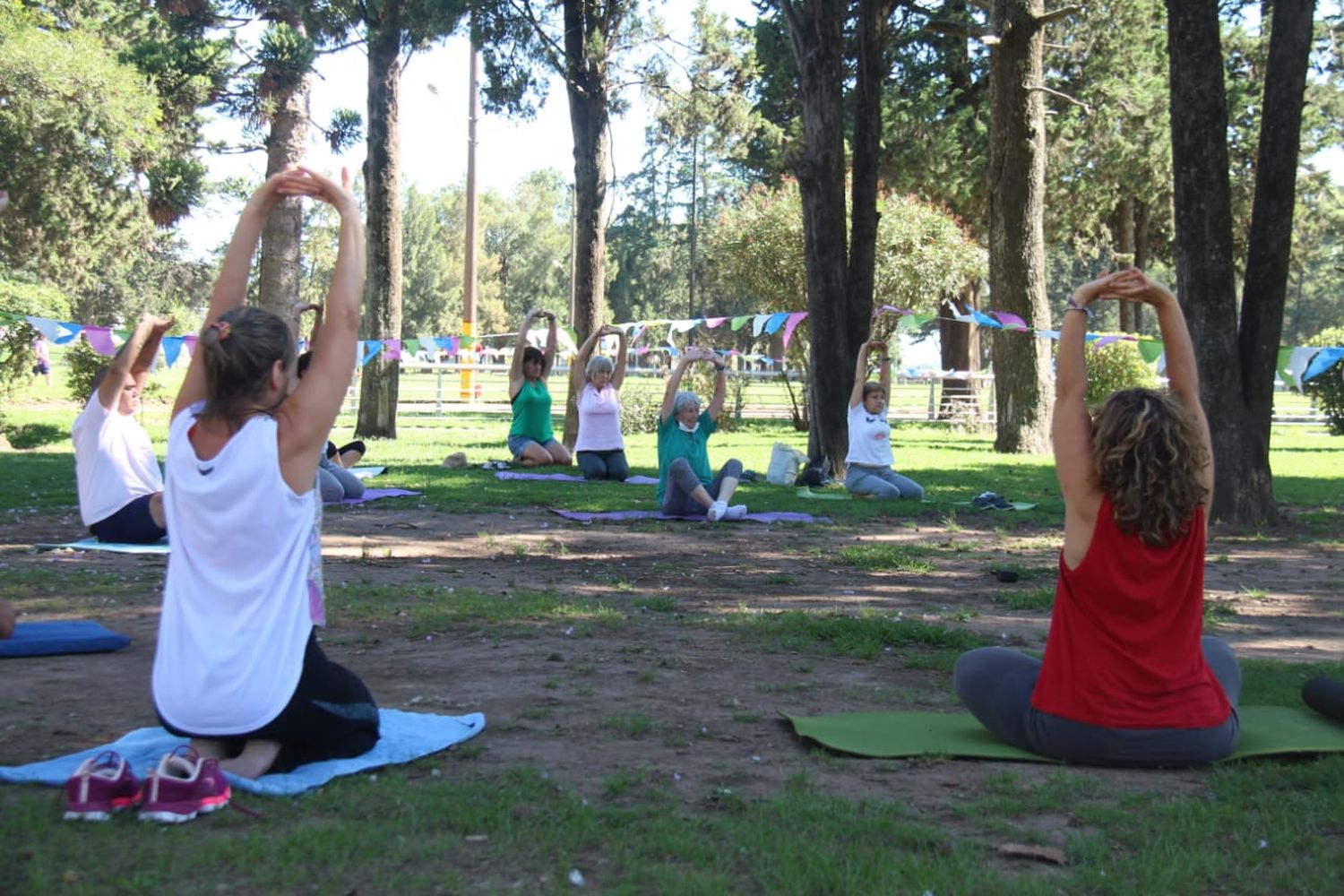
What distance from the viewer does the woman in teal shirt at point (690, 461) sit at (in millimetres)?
11562

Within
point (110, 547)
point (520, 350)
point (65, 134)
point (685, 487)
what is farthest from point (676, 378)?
point (65, 134)

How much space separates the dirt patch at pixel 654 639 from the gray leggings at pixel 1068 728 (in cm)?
7

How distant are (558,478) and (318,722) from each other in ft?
36.4

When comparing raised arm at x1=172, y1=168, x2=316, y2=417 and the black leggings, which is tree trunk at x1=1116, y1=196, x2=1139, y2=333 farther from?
the black leggings

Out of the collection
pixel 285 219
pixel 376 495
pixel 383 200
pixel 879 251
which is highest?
pixel 879 251

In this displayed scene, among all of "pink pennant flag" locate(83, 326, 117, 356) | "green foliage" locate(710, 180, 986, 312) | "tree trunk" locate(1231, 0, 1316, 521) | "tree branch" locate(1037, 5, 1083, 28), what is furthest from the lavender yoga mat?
"green foliage" locate(710, 180, 986, 312)

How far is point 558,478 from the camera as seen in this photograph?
591 inches

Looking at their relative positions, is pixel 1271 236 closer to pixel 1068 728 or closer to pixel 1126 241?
pixel 1068 728

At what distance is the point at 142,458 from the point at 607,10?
14087 millimetres

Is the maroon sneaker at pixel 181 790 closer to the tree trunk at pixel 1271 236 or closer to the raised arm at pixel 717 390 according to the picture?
the raised arm at pixel 717 390

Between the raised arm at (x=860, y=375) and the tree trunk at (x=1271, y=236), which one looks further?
the raised arm at (x=860, y=375)

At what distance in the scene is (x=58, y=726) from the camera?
14.8 feet

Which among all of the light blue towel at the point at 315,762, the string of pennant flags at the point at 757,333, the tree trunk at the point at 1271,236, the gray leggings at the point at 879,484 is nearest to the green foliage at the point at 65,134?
the string of pennant flags at the point at 757,333

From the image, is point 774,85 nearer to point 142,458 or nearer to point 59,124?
point 59,124
